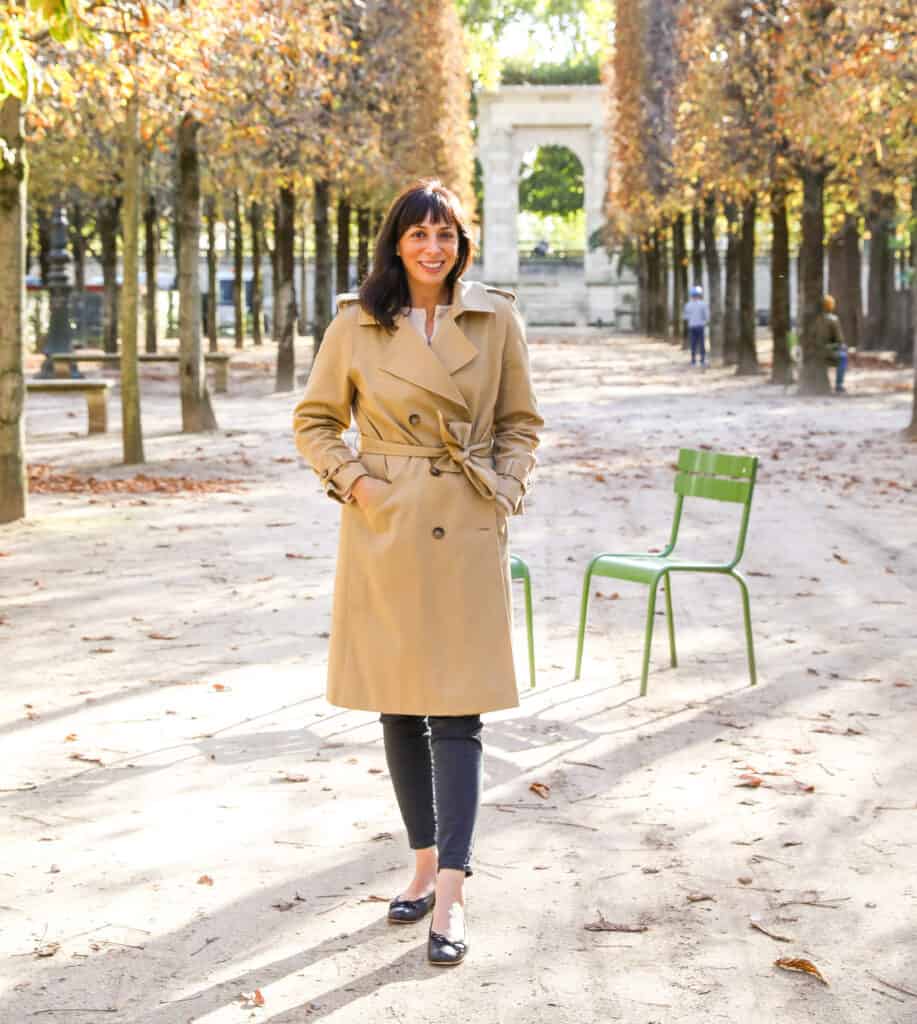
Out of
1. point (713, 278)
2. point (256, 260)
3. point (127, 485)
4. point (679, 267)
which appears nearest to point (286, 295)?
point (127, 485)

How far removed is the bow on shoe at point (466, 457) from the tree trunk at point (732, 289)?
28.0 metres

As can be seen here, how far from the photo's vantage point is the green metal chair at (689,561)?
725 centimetres

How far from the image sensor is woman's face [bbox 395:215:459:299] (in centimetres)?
432

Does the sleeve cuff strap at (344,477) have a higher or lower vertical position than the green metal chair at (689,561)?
higher

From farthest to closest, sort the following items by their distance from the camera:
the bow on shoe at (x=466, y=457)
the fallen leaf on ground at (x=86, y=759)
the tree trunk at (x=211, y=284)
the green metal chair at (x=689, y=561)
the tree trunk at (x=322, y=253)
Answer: the tree trunk at (x=211, y=284) < the tree trunk at (x=322, y=253) < the green metal chair at (x=689, y=561) < the fallen leaf on ground at (x=86, y=759) < the bow on shoe at (x=466, y=457)

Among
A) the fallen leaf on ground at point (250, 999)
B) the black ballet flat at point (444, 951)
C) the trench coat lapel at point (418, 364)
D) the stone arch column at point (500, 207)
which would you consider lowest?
the fallen leaf on ground at point (250, 999)

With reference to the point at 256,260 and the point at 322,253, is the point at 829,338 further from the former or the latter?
the point at 256,260

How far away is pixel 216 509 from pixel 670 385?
17.2 m

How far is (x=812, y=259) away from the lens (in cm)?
2483

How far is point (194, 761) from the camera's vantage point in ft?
20.1

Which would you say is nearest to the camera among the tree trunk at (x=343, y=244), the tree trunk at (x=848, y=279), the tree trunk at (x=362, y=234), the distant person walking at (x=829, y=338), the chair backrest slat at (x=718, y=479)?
the chair backrest slat at (x=718, y=479)

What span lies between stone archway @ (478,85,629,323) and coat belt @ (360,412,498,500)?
209 ft

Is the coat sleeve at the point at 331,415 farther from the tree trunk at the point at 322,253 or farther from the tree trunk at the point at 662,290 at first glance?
the tree trunk at the point at 662,290

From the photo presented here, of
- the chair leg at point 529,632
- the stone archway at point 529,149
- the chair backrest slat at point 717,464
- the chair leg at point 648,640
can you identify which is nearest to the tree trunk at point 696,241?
the stone archway at point 529,149
